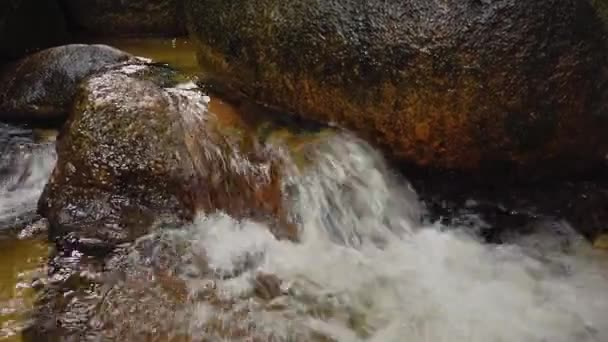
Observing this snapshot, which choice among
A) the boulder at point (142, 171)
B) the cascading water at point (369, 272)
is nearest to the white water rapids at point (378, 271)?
the cascading water at point (369, 272)

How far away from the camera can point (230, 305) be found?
10.1 feet

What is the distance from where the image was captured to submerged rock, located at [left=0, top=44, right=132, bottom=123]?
523 cm

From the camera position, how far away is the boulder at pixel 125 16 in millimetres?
7855

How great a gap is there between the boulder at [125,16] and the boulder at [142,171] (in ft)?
13.5

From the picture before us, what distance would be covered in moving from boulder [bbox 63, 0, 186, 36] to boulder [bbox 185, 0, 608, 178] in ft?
14.3

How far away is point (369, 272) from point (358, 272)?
59 millimetres

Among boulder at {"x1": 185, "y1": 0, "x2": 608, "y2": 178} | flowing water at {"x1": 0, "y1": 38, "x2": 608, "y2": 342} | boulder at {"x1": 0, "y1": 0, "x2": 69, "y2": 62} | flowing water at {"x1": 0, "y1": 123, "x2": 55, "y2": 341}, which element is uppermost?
boulder at {"x1": 185, "y1": 0, "x2": 608, "y2": 178}

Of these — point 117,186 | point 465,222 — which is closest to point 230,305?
point 117,186

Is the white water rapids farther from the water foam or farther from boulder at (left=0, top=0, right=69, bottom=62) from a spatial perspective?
boulder at (left=0, top=0, right=69, bottom=62)

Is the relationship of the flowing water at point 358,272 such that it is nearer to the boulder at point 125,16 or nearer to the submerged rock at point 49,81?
the submerged rock at point 49,81

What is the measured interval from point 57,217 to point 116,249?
0.46m

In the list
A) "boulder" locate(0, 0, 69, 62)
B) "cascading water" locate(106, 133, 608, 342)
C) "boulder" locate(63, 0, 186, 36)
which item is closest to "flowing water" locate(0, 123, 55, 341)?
"cascading water" locate(106, 133, 608, 342)

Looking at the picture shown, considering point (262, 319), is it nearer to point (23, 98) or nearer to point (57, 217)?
point (57, 217)

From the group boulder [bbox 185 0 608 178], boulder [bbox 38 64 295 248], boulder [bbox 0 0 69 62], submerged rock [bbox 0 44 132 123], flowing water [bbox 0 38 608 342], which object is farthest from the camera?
boulder [bbox 0 0 69 62]
